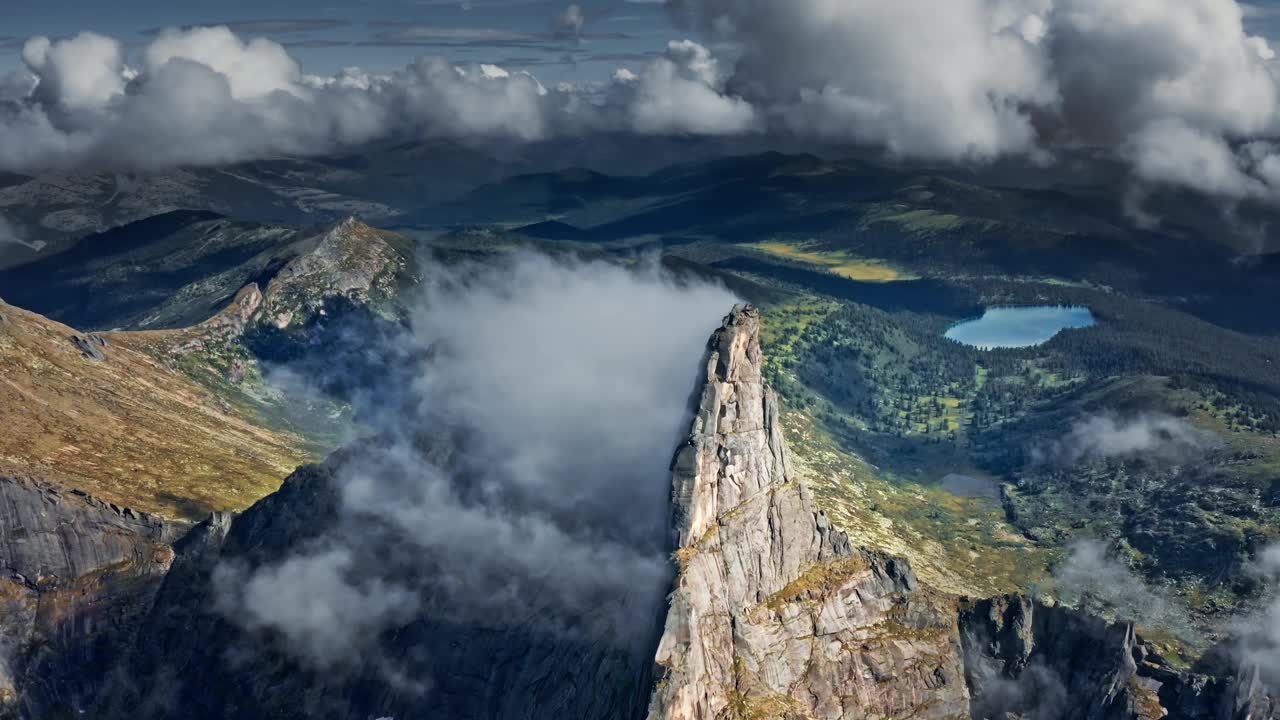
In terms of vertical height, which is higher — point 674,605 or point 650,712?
point 674,605
